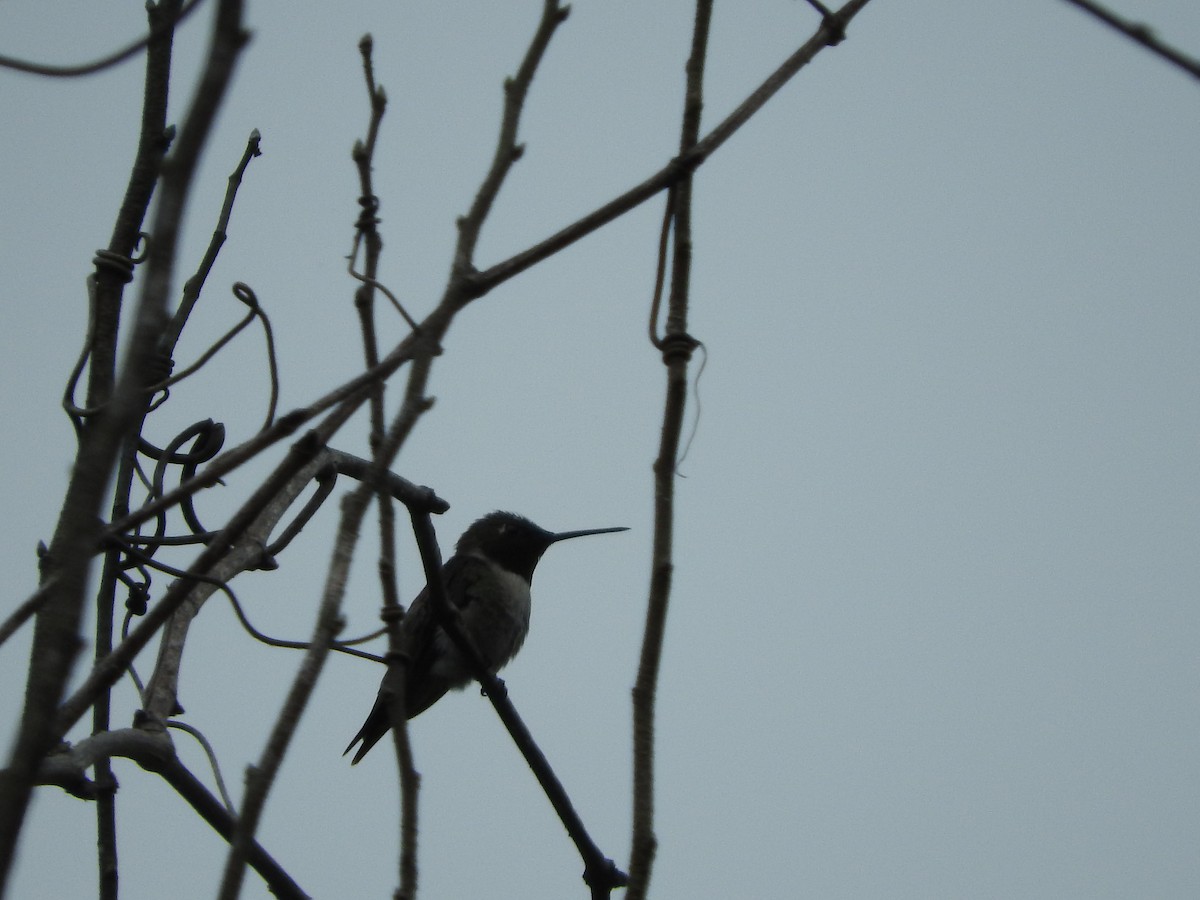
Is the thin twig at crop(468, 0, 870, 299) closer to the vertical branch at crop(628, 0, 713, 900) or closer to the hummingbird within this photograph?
the vertical branch at crop(628, 0, 713, 900)

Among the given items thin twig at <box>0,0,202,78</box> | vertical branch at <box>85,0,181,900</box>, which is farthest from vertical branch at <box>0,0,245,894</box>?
vertical branch at <box>85,0,181,900</box>

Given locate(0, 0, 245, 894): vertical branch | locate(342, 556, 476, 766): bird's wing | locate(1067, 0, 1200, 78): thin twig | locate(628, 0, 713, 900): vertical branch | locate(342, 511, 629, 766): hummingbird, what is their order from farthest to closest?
locate(342, 511, 629, 766): hummingbird, locate(342, 556, 476, 766): bird's wing, locate(628, 0, 713, 900): vertical branch, locate(1067, 0, 1200, 78): thin twig, locate(0, 0, 245, 894): vertical branch

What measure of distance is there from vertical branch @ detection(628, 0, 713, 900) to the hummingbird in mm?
4457

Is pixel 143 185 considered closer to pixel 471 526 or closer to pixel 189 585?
pixel 189 585

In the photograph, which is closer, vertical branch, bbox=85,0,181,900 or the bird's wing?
vertical branch, bbox=85,0,181,900

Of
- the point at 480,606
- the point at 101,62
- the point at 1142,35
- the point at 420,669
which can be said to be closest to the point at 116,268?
the point at 101,62

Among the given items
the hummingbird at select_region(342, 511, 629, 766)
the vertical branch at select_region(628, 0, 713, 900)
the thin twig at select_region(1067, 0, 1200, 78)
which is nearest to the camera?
the thin twig at select_region(1067, 0, 1200, 78)

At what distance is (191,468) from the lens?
329 centimetres

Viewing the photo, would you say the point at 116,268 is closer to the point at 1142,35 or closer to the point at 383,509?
the point at 383,509

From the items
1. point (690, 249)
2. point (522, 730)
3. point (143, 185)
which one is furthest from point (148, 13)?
point (522, 730)

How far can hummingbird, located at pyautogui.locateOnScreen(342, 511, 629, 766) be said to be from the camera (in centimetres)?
666

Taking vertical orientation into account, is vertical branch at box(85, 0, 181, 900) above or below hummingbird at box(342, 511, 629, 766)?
below

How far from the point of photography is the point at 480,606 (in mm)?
7258

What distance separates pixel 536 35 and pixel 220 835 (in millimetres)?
1601
